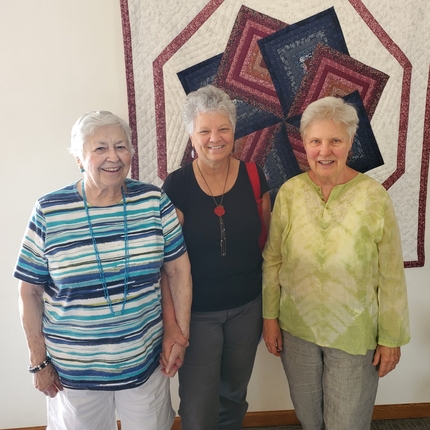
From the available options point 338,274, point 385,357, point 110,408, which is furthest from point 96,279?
point 385,357

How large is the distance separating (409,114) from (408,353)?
3.73 ft

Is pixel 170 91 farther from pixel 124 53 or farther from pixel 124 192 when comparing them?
pixel 124 192

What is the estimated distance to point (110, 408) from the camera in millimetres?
1241

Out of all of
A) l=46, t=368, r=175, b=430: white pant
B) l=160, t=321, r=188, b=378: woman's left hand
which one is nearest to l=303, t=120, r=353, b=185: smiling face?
l=160, t=321, r=188, b=378: woman's left hand

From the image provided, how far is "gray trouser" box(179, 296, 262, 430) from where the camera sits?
1.33 metres

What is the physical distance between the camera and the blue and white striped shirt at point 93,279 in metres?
1.08

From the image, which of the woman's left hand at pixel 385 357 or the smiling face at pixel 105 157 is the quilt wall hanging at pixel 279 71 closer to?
the smiling face at pixel 105 157

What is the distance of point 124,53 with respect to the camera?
1458 mm

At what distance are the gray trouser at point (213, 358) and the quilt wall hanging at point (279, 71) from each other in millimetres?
601

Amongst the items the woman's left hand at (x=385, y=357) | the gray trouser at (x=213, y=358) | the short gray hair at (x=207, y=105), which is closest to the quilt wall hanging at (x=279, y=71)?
the short gray hair at (x=207, y=105)

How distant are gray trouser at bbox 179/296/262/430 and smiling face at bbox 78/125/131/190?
0.57 meters

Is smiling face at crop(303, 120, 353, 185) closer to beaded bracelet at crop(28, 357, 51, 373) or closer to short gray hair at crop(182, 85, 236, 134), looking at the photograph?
short gray hair at crop(182, 85, 236, 134)

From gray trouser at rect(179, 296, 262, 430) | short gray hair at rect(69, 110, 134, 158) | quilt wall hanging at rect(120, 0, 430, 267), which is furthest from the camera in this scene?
quilt wall hanging at rect(120, 0, 430, 267)

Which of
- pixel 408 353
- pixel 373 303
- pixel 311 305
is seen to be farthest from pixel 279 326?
pixel 408 353
